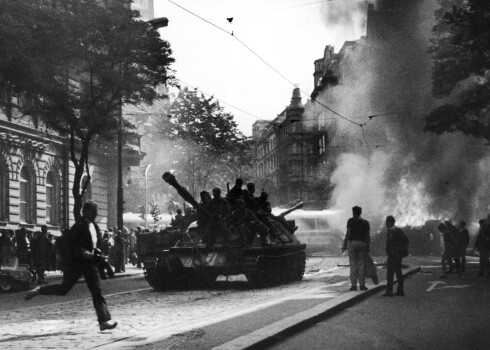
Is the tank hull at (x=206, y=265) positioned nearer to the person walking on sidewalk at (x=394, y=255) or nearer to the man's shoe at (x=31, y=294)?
the person walking on sidewalk at (x=394, y=255)

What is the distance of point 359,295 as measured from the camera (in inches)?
611

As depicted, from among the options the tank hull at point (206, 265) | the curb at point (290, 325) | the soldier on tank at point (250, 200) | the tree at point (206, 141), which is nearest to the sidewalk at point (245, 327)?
the curb at point (290, 325)

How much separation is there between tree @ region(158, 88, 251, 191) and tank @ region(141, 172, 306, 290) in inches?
1109

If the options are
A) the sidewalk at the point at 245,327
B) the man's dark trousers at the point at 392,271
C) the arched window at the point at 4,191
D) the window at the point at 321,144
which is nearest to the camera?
the sidewalk at the point at 245,327

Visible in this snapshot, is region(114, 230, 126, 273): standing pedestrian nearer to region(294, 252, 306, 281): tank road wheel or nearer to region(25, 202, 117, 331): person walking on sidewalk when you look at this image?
region(294, 252, 306, 281): tank road wheel

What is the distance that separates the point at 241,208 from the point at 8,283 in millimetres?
5787

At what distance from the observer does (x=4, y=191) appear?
32.2m

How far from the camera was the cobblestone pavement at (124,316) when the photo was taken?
977 centimetres

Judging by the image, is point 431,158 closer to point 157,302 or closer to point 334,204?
point 334,204

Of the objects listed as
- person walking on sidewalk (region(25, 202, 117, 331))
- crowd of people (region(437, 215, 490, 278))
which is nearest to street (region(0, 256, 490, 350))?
person walking on sidewalk (region(25, 202, 117, 331))

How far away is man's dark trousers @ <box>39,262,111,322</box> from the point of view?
10.2 m

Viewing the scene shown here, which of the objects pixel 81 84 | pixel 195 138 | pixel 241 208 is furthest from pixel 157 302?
pixel 195 138

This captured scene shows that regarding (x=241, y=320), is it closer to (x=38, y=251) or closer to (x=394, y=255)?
(x=394, y=255)

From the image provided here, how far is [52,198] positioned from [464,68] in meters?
17.6
